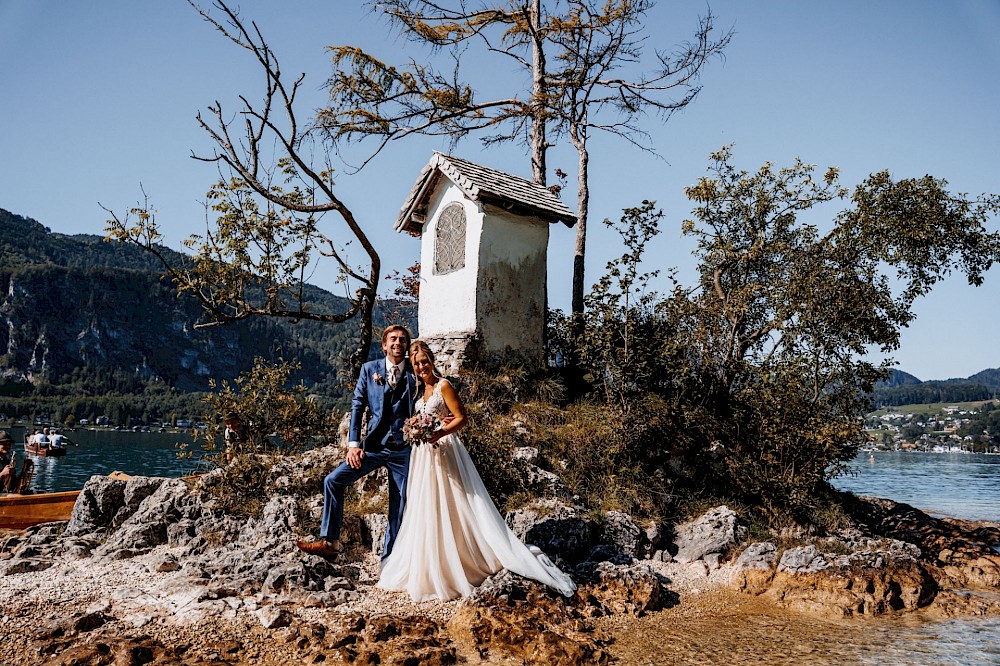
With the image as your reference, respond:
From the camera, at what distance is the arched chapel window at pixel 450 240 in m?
13.5

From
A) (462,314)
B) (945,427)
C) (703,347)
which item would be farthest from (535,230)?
(945,427)

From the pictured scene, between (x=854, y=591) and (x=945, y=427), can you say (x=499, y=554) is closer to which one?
(x=854, y=591)

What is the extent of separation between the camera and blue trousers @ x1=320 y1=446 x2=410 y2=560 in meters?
7.00

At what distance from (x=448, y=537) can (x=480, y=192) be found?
7717mm

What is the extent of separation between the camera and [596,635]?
6.28 metres

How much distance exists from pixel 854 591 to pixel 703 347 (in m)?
5.72

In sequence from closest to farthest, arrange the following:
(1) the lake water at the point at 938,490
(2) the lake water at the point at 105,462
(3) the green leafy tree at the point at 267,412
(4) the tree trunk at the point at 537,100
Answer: (3) the green leafy tree at the point at 267,412 → (4) the tree trunk at the point at 537,100 → (1) the lake water at the point at 938,490 → (2) the lake water at the point at 105,462

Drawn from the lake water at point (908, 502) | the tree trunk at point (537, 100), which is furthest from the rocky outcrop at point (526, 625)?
the tree trunk at point (537, 100)

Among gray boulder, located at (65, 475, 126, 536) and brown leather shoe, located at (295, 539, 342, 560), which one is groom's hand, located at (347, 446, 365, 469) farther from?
gray boulder, located at (65, 475, 126, 536)

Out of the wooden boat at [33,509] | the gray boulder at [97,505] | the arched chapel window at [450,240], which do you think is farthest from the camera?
the arched chapel window at [450,240]

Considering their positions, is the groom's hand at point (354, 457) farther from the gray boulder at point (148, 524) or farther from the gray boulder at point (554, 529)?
the gray boulder at point (148, 524)

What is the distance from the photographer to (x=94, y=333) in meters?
148

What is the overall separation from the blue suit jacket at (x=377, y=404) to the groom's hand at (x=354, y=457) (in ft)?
0.56

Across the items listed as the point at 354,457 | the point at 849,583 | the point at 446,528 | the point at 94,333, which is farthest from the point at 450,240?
the point at 94,333
